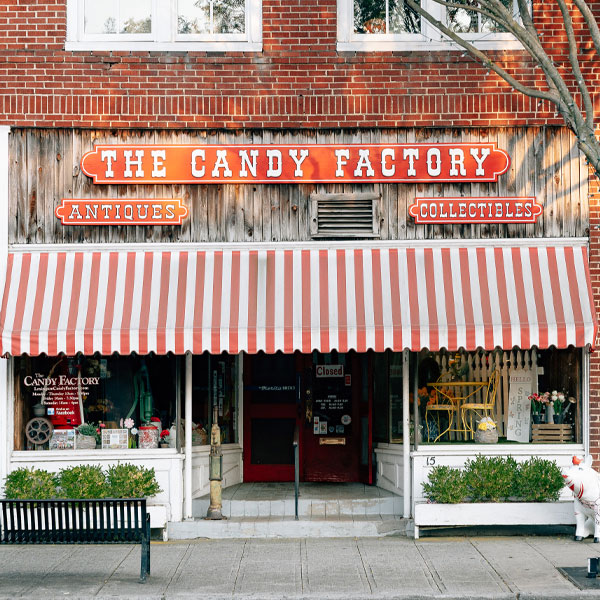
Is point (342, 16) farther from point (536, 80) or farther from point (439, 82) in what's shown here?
point (536, 80)

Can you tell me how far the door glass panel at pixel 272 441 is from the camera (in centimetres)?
1367

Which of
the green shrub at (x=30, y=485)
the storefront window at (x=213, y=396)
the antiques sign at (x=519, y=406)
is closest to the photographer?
the green shrub at (x=30, y=485)

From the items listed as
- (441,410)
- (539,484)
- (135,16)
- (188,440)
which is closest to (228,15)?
(135,16)

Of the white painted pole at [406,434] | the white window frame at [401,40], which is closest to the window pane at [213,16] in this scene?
the white window frame at [401,40]

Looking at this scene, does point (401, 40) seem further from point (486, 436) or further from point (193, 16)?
point (486, 436)

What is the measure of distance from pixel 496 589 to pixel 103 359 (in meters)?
5.73

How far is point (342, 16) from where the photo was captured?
1206 centimetres

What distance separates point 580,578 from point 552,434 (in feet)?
9.96

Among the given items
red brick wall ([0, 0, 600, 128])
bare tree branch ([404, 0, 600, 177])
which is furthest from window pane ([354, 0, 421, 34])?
bare tree branch ([404, 0, 600, 177])

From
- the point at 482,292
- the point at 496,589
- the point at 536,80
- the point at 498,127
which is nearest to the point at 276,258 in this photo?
the point at 482,292

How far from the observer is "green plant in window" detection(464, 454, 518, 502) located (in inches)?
444

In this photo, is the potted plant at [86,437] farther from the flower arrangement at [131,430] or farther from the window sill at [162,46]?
the window sill at [162,46]

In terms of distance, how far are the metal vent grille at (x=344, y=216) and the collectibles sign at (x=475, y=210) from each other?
505mm

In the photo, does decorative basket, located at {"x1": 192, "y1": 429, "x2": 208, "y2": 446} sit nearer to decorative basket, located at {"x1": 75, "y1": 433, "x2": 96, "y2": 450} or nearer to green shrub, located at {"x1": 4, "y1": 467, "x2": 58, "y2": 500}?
decorative basket, located at {"x1": 75, "y1": 433, "x2": 96, "y2": 450}
